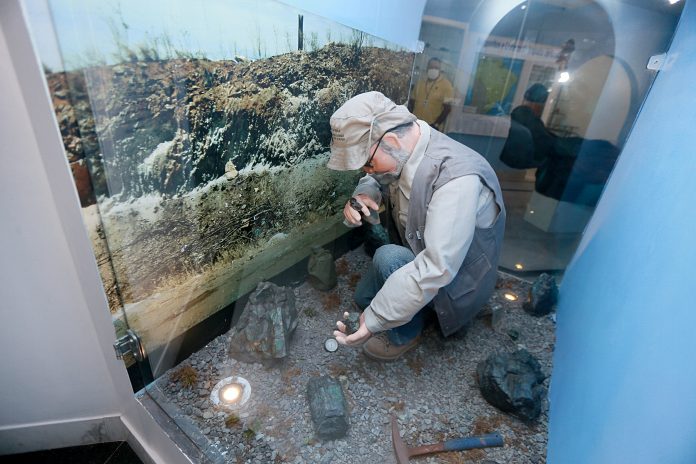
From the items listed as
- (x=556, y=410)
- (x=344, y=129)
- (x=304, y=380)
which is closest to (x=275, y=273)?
(x=304, y=380)

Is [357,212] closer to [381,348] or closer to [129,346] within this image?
[381,348]

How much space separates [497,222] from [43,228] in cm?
199

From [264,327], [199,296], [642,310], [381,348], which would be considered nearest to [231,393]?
[264,327]

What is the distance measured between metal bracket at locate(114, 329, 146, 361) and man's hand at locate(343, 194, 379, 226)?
1216 mm

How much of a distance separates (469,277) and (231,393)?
1.39 metres

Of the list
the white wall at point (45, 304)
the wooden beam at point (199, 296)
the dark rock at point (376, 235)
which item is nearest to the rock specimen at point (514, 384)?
the dark rock at point (376, 235)

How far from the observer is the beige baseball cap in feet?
5.16

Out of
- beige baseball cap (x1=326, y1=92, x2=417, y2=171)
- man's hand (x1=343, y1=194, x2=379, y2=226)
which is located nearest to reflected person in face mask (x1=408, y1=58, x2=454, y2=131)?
man's hand (x1=343, y1=194, x2=379, y2=226)

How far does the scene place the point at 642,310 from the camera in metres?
1.11

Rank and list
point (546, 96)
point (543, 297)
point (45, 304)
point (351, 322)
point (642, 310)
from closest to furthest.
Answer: point (642, 310)
point (45, 304)
point (351, 322)
point (543, 297)
point (546, 96)

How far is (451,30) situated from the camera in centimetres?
269

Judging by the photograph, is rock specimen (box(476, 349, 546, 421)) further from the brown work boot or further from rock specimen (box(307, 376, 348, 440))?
rock specimen (box(307, 376, 348, 440))

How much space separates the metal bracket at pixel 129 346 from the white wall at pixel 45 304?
56mm

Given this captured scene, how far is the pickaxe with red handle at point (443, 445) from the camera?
1.51 m
